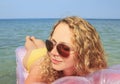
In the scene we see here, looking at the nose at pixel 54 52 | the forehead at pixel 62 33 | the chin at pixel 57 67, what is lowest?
the chin at pixel 57 67

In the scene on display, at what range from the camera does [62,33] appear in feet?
5.45

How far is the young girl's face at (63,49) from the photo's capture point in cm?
162

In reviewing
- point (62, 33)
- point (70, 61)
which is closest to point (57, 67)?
point (70, 61)

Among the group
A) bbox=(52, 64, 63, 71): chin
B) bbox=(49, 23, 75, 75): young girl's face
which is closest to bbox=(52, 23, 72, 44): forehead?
bbox=(49, 23, 75, 75): young girl's face

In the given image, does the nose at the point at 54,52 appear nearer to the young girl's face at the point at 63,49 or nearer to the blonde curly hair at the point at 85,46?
the young girl's face at the point at 63,49

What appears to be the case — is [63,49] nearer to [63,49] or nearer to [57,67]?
[63,49]

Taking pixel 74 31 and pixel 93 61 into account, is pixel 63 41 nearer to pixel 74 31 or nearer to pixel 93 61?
pixel 74 31

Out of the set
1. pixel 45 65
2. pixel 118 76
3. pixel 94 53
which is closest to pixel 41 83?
pixel 45 65

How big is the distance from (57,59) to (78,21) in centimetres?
24

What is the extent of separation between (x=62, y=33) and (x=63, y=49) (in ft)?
0.33

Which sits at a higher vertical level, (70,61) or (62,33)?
(62,33)

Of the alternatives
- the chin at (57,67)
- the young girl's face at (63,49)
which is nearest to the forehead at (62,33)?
the young girl's face at (63,49)

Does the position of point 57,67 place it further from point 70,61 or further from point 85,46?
point 85,46

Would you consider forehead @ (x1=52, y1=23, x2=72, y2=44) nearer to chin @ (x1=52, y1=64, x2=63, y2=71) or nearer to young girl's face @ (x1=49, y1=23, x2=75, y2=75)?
young girl's face @ (x1=49, y1=23, x2=75, y2=75)
